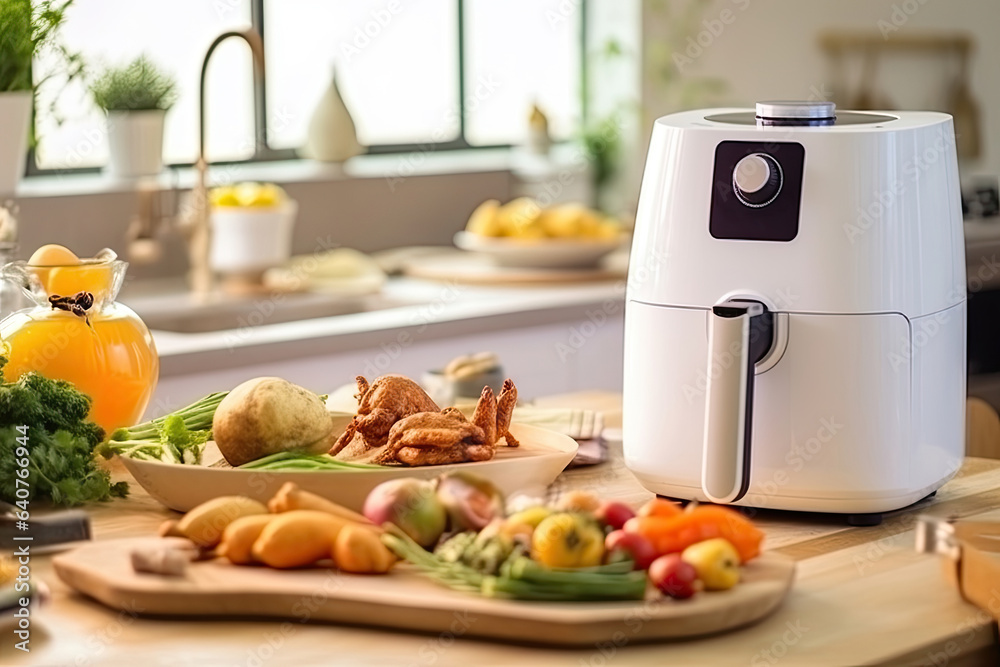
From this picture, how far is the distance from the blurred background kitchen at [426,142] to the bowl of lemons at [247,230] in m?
0.01

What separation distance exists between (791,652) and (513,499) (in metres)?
0.24

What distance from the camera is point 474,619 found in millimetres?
890

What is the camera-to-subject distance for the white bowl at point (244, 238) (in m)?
3.00

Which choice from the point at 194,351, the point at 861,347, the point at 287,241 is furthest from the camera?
the point at 287,241

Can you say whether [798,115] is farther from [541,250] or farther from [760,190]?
[541,250]

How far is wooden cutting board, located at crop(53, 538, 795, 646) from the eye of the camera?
0.88 meters

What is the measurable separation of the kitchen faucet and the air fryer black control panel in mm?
1805

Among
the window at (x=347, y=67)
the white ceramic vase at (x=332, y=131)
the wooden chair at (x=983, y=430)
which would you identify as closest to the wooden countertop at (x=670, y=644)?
the wooden chair at (x=983, y=430)

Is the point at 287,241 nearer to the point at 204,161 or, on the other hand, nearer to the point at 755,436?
the point at 204,161

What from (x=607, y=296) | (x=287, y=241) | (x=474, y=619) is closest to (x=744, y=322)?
(x=474, y=619)

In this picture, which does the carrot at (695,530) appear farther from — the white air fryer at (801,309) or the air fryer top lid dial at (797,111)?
the air fryer top lid dial at (797,111)

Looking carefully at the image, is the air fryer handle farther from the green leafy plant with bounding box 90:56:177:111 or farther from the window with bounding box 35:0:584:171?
the green leafy plant with bounding box 90:56:177:111

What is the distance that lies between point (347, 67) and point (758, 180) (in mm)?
2527

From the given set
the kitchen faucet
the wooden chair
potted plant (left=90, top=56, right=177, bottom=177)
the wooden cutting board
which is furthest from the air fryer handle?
potted plant (left=90, top=56, right=177, bottom=177)
